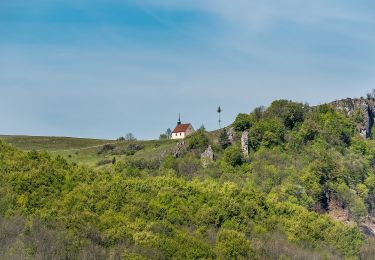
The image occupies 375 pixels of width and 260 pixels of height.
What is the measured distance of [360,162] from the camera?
501 ft

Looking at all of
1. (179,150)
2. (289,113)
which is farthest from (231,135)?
(289,113)

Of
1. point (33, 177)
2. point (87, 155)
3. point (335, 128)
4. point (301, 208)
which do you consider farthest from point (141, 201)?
point (87, 155)

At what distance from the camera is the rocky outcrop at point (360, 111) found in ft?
576

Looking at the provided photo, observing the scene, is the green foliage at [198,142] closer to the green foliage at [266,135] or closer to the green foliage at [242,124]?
the green foliage at [242,124]

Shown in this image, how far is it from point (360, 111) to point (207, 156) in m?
42.3

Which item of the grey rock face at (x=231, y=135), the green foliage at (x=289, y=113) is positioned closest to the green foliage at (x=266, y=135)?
the grey rock face at (x=231, y=135)

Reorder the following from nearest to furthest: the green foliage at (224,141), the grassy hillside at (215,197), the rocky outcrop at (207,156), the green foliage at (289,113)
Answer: the grassy hillside at (215,197) < the rocky outcrop at (207,156) < the green foliage at (224,141) < the green foliage at (289,113)

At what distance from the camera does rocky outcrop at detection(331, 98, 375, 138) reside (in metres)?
176

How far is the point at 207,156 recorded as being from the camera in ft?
511

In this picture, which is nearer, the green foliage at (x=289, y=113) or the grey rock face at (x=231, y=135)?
the grey rock face at (x=231, y=135)

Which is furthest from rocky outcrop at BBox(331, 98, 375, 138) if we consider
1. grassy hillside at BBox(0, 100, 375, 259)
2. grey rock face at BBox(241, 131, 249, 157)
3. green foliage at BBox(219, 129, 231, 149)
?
green foliage at BBox(219, 129, 231, 149)

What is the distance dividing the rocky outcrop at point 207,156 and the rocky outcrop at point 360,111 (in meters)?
37.2

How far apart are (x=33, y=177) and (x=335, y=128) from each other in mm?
72472

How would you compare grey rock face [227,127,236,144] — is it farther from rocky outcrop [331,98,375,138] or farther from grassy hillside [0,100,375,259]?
rocky outcrop [331,98,375,138]
